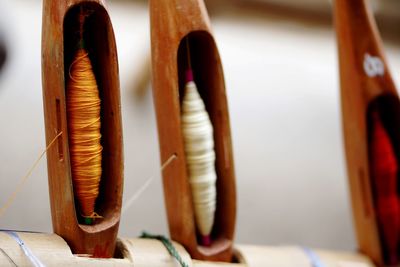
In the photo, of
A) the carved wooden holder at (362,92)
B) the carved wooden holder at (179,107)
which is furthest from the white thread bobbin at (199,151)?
the carved wooden holder at (362,92)

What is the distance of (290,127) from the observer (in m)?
1.03

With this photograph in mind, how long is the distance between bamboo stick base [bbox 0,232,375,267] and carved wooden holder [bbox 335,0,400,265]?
69 millimetres

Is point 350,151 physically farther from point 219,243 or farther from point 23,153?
point 23,153

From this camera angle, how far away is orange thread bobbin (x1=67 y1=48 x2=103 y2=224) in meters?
0.58

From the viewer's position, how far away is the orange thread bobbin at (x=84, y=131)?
58 cm

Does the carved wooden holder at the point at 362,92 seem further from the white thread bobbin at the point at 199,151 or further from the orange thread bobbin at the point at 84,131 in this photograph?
the orange thread bobbin at the point at 84,131

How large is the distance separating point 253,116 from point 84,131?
1.51ft

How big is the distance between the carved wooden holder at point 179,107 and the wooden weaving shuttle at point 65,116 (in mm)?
74

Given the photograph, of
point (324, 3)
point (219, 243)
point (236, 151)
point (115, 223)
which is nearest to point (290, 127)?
point (236, 151)

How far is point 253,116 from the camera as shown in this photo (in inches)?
39.4

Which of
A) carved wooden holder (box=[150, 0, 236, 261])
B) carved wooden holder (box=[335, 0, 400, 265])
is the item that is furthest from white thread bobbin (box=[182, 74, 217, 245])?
carved wooden holder (box=[335, 0, 400, 265])

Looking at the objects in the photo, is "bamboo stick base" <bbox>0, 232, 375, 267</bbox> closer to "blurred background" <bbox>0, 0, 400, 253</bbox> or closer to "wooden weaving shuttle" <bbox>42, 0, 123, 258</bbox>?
A: "wooden weaving shuttle" <bbox>42, 0, 123, 258</bbox>

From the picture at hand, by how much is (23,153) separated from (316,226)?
1.48ft

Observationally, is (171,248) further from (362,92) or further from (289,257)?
(362,92)
